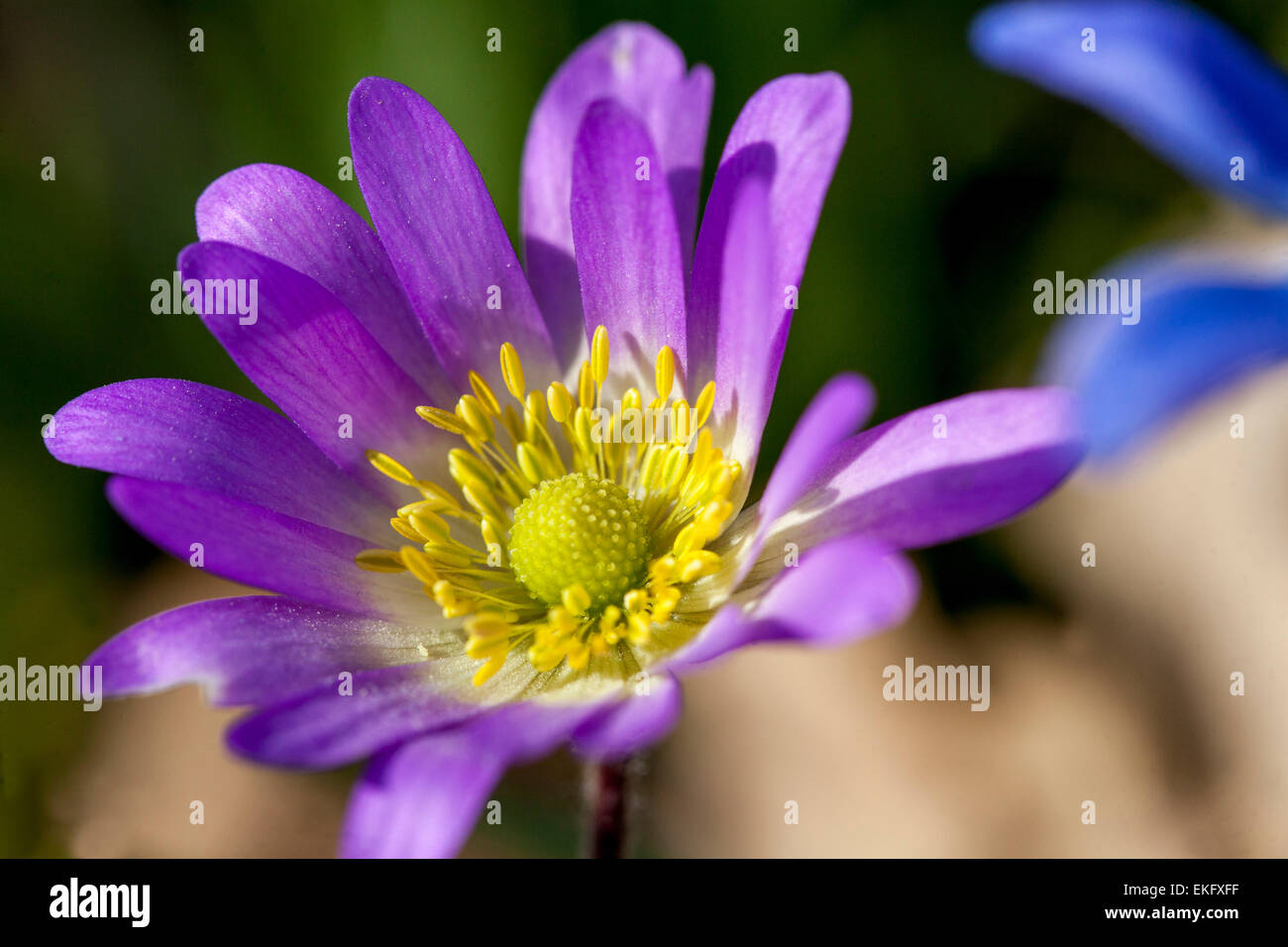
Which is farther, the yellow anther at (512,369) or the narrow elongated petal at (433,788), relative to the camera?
the yellow anther at (512,369)

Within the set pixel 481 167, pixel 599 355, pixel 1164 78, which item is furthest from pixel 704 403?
pixel 481 167

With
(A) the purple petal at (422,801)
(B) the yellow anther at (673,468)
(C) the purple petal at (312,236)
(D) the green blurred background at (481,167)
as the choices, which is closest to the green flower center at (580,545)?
(B) the yellow anther at (673,468)

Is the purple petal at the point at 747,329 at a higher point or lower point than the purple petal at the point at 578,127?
lower

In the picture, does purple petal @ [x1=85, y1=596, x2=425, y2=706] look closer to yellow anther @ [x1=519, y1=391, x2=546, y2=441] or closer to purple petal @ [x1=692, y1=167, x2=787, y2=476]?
yellow anther @ [x1=519, y1=391, x2=546, y2=441]

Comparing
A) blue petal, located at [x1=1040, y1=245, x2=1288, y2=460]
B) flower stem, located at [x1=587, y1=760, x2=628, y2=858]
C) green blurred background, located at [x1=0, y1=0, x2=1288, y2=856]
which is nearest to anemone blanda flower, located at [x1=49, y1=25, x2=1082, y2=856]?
flower stem, located at [x1=587, y1=760, x2=628, y2=858]

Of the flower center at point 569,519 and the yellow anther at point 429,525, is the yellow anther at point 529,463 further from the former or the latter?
the yellow anther at point 429,525
